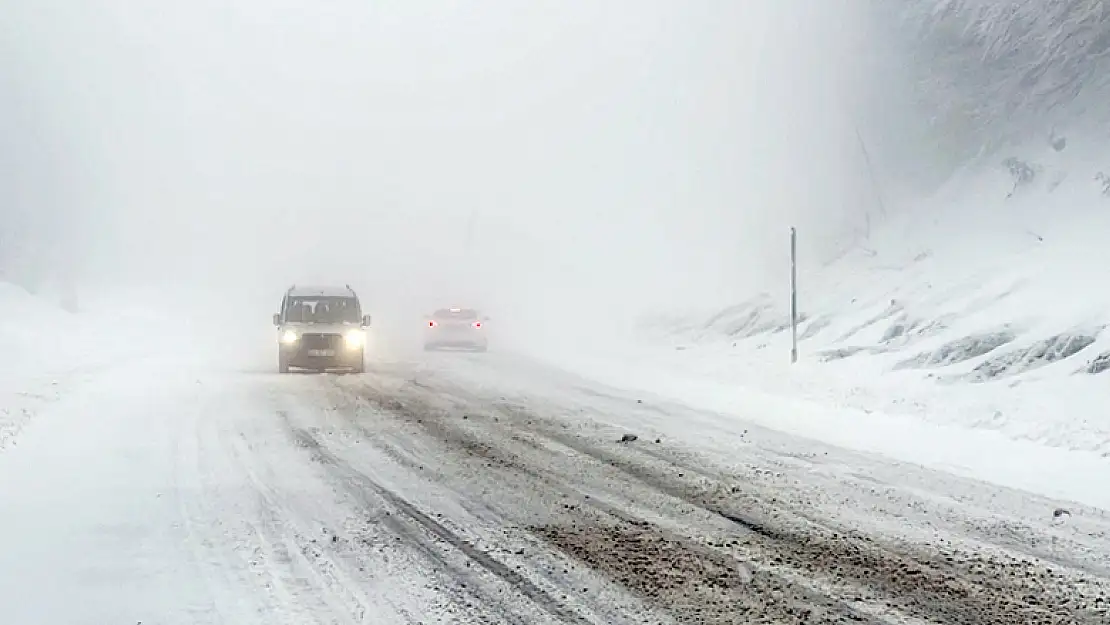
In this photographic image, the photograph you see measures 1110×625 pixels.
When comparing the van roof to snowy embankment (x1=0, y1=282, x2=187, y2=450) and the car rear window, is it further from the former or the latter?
the car rear window

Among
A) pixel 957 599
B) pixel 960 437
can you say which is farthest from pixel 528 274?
pixel 957 599

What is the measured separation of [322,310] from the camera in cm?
2203

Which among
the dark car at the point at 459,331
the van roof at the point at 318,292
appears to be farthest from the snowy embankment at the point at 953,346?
the van roof at the point at 318,292

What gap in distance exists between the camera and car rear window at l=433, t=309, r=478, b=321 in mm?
30156

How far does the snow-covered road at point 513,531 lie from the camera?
5.45 meters

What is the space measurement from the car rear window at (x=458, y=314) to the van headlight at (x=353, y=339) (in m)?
8.77

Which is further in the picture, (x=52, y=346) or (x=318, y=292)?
(x=52, y=346)

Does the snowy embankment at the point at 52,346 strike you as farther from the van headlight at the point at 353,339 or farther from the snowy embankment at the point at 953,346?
the snowy embankment at the point at 953,346

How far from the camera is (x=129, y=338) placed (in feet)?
117

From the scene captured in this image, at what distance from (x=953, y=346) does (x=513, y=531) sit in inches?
536

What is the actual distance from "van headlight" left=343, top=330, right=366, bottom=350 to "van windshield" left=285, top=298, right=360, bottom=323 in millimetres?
548

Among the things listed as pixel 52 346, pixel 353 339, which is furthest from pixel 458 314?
pixel 52 346

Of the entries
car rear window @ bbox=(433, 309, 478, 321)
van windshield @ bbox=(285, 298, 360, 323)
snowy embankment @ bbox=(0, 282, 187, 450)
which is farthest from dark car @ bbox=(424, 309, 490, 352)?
snowy embankment @ bbox=(0, 282, 187, 450)

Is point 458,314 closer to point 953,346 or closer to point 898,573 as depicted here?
point 953,346
